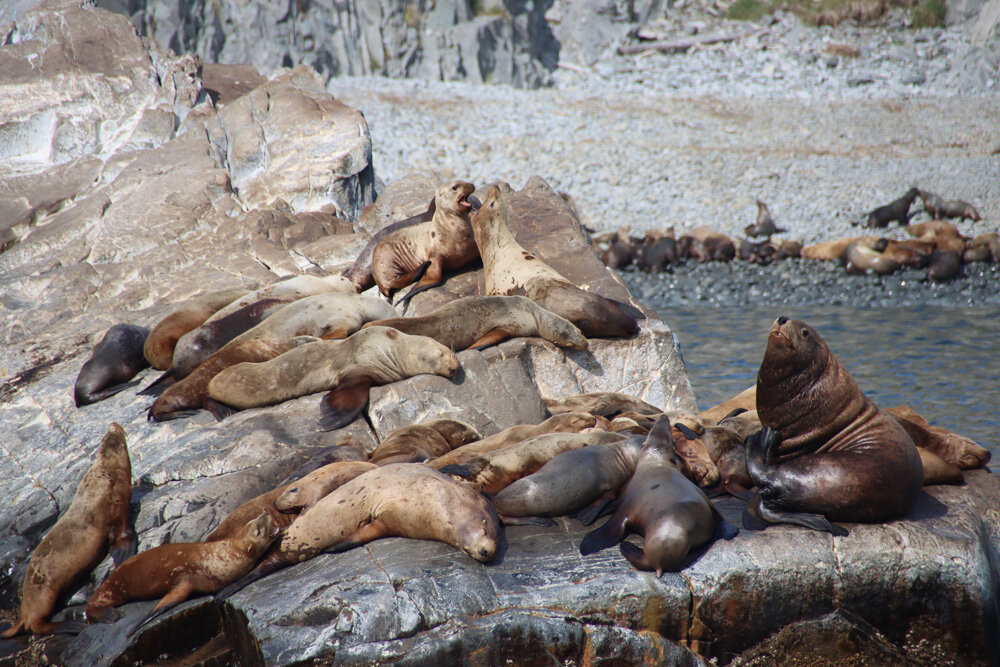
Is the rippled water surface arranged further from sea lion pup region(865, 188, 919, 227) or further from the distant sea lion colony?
the distant sea lion colony

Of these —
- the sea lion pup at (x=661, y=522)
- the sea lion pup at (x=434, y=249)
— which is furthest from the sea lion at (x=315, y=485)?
the sea lion pup at (x=434, y=249)

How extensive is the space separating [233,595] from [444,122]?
2399cm

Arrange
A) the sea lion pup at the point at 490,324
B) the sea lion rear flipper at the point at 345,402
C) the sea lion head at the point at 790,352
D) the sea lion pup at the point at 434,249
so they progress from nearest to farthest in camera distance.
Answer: the sea lion head at the point at 790,352 → the sea lion rear flipper at the point at 345,402 → the sea lion pup at the point at 490,324 → the sea lion pup at the point at 434,249

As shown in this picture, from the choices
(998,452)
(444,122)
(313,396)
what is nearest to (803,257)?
(998,452)

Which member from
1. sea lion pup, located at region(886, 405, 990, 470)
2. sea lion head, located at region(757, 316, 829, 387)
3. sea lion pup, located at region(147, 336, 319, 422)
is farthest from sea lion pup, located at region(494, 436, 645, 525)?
sea lion pup, located at region(147, 336, 319, 422)

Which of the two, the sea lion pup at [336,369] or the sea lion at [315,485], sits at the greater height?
the sea lion pup at [336,369]

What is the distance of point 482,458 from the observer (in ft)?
16.0

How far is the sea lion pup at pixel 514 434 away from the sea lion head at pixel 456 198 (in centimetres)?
309

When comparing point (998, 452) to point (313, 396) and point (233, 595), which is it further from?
point (233, 595)

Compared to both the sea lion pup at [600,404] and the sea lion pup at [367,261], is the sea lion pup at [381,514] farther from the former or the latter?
the sea lion pup at [367,261]

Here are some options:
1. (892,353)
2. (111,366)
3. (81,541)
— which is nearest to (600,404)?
(81,541)

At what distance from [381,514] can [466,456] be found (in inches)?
37.4

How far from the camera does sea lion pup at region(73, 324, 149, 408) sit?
6.45m

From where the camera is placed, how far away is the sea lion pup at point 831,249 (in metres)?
18.1
